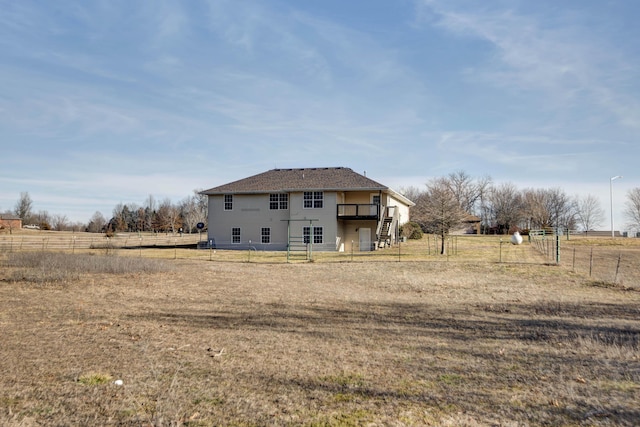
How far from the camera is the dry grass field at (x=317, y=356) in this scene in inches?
202

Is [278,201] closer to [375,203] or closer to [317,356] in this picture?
[375,203]

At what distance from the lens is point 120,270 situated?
1995 centimetres

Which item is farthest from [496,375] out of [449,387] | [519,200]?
[519,200]

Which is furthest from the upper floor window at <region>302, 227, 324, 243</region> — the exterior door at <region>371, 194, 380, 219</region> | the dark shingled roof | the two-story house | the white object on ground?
the white object on ground

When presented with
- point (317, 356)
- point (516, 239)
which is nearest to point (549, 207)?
point (516, 239)

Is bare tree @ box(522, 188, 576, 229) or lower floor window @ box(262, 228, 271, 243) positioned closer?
lower floor window @ box(262, 228, 271, 243)

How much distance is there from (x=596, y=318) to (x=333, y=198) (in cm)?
2667

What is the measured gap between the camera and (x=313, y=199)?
3716cm

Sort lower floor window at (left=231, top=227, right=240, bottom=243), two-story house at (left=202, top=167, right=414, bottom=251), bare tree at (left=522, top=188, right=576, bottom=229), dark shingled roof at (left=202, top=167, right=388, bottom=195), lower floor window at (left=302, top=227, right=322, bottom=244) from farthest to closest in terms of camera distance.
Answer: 1. bare tree at (left=522, top=188, right=576, bottom=229)
2. lower floor window at (left=231, top=227, right=240, bottom=243)
3. lower floor window at (left=302, top=227, right=322, bottom=244)
4. dark shingled roof at (left=202, top=167, right=388, bottom=195)
5. two-story house at (left=202, top=167, right=414, bottom=251)

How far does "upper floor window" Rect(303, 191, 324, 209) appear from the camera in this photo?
1457 inches

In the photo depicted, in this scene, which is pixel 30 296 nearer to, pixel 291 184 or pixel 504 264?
pixel 504 264

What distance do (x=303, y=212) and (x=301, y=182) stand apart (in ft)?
9.24

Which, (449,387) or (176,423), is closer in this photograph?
(176,423)

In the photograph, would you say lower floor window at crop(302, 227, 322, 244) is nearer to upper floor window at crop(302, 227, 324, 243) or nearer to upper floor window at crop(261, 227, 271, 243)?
upper floor window at crop(302, 227, 324, 243)
